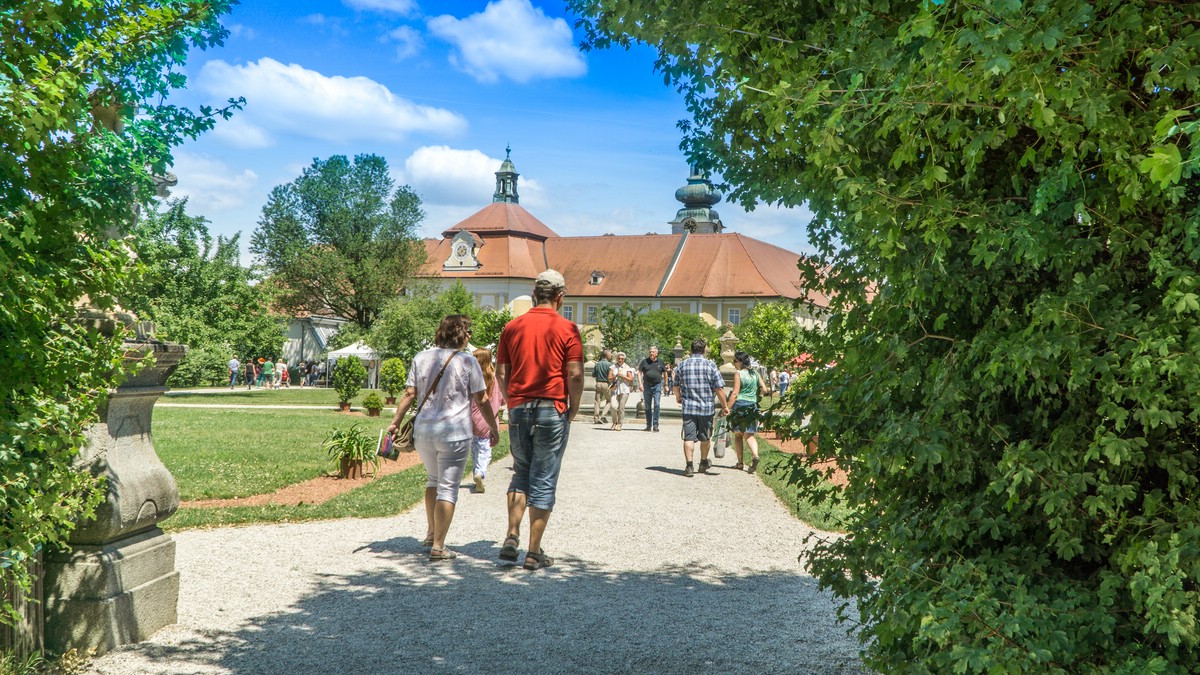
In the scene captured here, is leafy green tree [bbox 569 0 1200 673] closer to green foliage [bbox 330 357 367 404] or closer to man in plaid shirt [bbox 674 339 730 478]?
man in plaid shirt [bbox 674 339 730 478]

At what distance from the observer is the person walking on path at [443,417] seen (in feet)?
23.3

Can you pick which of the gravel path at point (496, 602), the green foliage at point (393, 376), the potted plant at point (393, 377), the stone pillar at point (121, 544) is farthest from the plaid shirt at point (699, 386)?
the green foliage at point (393, 376)

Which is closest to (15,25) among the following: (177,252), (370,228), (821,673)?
(821,673)

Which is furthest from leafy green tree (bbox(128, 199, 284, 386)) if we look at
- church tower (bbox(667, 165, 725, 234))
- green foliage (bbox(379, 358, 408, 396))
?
church tower (bbox(667, 165, 725, 234))

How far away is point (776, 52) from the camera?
338 centimetres

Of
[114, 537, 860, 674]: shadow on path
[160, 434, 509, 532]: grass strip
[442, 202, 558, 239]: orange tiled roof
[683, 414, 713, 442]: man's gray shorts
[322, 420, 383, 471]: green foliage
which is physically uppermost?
[442, 202, 558, 239]: orange tiled roof

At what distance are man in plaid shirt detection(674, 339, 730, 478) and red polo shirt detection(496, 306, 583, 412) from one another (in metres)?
6.31

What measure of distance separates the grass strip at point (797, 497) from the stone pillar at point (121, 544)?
2.80 meters

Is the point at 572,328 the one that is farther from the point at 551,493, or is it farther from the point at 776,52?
the point at 776,52

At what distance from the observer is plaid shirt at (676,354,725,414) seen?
12.9 metres

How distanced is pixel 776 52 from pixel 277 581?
15.5ft

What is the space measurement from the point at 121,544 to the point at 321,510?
438 cm

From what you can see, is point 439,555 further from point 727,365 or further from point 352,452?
point 727,365

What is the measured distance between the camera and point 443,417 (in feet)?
23.6
